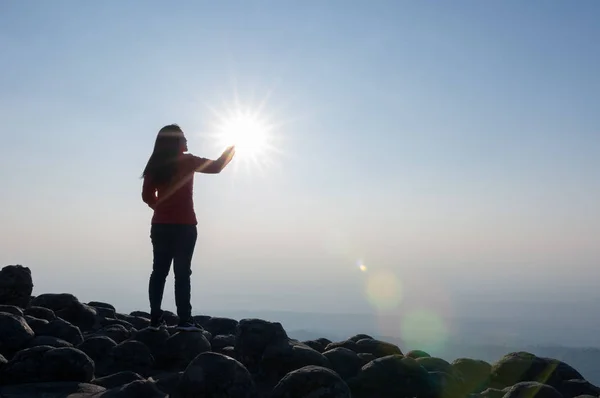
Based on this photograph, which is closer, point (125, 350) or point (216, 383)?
point (216, 383)

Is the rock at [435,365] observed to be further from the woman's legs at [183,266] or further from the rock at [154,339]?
the rock at [154,339]

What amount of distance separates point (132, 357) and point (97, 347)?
674mm

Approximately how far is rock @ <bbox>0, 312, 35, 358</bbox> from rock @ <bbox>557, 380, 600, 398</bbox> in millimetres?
8147

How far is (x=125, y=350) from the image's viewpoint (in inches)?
328

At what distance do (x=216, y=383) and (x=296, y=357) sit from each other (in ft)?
7.14

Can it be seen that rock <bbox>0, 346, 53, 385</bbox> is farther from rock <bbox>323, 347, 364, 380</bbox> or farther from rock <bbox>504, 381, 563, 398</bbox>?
rock <bbox>504, 381, 563, 398</bbox>

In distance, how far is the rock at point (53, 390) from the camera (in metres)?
6.14

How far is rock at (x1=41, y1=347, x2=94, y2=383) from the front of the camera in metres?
6.85

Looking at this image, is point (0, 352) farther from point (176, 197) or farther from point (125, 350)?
point (176, 197)

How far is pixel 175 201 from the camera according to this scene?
9.11m

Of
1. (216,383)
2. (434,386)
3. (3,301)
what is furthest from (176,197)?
(3,301)

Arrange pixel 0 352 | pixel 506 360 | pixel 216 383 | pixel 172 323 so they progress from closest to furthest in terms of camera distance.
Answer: pixel 216 383, pixel 0 352, pixel 506 360, pixel 172 323

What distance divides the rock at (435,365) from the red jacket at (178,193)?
4.30 metres

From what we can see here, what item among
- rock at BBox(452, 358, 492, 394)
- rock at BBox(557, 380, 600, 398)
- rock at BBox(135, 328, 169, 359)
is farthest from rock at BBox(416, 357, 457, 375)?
rock at BBox(135, 328, 169, 359)
